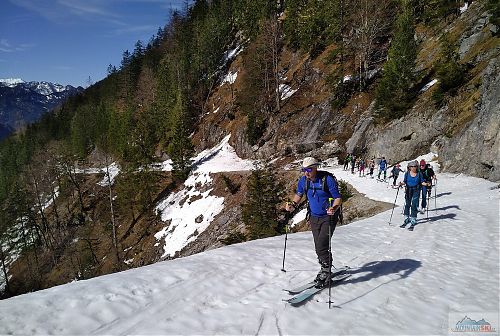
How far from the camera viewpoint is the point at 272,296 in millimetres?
5793

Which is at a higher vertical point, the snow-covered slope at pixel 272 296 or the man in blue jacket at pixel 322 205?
the man in blue jacket at pixel 322 205

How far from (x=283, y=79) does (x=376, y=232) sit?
4559 cm

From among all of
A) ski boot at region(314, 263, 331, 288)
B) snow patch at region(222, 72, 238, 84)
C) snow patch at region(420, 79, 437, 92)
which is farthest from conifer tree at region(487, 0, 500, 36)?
snow patch at region(222, 72, 238, 84)

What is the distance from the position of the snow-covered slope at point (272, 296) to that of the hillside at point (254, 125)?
10.4m

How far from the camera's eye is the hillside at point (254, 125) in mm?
26906

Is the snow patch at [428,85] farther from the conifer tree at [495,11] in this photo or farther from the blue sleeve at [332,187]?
the blue sleeve at [332,187]

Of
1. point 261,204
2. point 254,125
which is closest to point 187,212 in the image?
point 254,125

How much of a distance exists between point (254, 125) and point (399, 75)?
21.4 metres

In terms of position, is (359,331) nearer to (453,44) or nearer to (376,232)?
(376,232)

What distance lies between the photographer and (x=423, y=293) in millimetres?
6016

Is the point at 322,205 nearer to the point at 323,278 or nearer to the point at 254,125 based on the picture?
the point at 323,278

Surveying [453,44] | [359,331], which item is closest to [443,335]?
[359,331]
